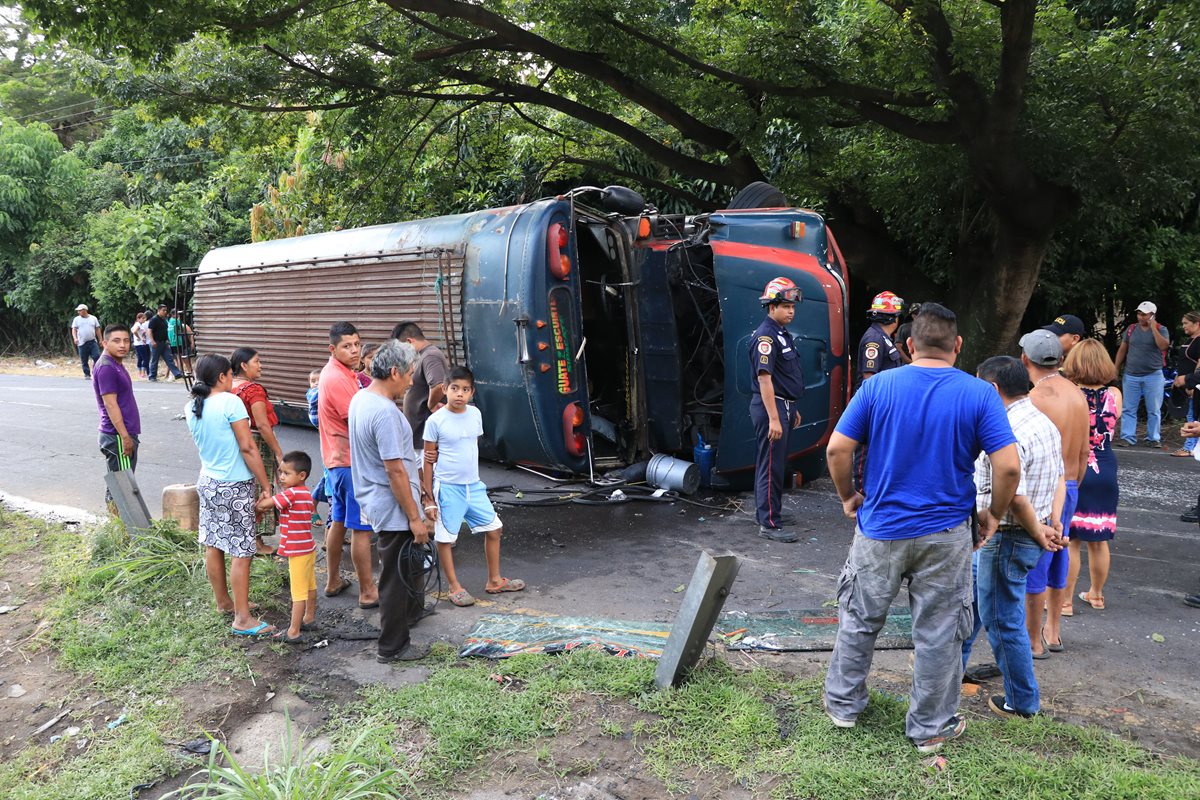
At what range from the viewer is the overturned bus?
6777mm

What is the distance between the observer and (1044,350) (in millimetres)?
4023

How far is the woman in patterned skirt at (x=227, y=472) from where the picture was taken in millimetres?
4723

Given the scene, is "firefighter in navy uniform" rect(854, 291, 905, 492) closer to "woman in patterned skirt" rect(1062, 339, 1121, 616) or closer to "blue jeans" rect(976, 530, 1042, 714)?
"woman in patterned skirt" rect(1062, 339, 1121, 616)

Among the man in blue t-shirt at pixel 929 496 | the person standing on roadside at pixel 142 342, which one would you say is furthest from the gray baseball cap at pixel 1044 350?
the person standing on roadside at pixel 142 342

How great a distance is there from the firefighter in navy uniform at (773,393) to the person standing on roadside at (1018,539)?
253cm

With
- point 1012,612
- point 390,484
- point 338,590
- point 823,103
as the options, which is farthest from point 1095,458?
point 823,103

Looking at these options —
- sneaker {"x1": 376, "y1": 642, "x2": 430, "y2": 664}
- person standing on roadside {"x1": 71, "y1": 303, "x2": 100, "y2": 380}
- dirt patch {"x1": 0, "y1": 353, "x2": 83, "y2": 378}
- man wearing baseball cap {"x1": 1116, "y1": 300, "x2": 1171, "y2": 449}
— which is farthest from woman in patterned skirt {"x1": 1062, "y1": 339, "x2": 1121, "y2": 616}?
dirt patch {"x1": 0, "y1": 353, "x2": 83, "y2": 378}

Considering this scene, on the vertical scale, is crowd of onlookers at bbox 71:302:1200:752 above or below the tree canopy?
below

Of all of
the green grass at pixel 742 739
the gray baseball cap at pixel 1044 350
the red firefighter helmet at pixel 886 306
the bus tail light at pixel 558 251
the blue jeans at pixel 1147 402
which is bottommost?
the green grass at pixel 742 739

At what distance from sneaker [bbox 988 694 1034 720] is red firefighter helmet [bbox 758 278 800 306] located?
3.36m

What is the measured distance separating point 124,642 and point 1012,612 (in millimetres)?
4539

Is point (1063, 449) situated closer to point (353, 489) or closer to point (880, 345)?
point (880, 345)

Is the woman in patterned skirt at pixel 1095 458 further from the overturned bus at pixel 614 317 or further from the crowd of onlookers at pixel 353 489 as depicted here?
Result: the crowd of onlookers at pixel 353 489

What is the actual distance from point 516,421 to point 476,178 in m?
8.32
